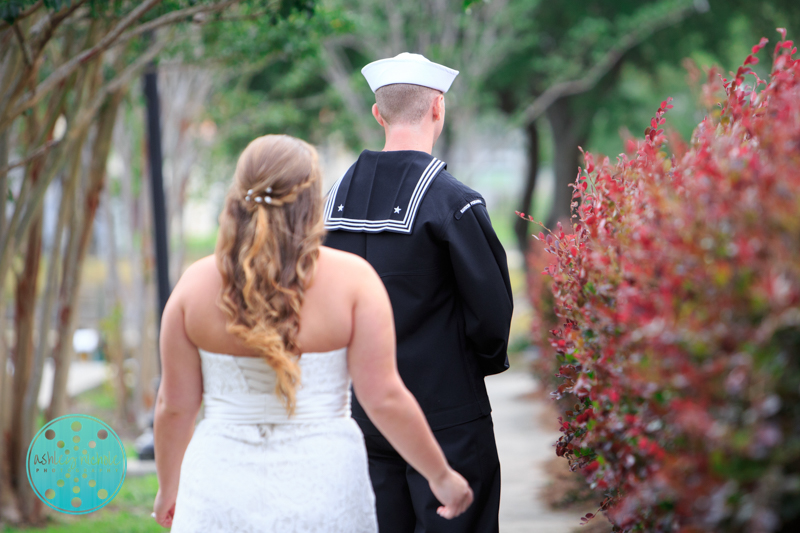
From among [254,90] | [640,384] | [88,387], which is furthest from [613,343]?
[254,90]

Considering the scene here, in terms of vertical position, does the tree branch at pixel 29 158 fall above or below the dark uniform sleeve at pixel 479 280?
above

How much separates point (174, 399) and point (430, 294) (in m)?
1.02

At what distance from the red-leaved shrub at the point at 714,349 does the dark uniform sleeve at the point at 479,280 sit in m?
0.71

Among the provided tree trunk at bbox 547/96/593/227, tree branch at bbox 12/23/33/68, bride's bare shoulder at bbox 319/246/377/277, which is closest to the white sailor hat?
bride's bare shoulder at bbox 319/246/377/277

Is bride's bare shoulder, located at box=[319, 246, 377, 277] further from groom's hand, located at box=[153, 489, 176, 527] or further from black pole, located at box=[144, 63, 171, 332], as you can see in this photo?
black pole, located at box=[144, 63, 171, 332]

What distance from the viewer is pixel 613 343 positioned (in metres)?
1.97

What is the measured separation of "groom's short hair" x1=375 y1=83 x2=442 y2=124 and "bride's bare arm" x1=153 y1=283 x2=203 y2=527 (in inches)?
47.4

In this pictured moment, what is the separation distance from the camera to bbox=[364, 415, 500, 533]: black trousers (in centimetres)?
268

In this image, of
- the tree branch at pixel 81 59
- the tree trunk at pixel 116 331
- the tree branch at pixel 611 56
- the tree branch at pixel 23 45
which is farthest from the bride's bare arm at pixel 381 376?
the tree branch at pixel 611 56

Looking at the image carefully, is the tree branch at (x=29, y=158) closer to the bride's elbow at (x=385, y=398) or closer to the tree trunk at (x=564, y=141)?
the bride's elbow at (x=385, y=398)

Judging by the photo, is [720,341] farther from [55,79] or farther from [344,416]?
[55,79]

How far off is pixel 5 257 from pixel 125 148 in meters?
5.04

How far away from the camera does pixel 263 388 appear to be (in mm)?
2080

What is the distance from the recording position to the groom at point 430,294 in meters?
2.73
